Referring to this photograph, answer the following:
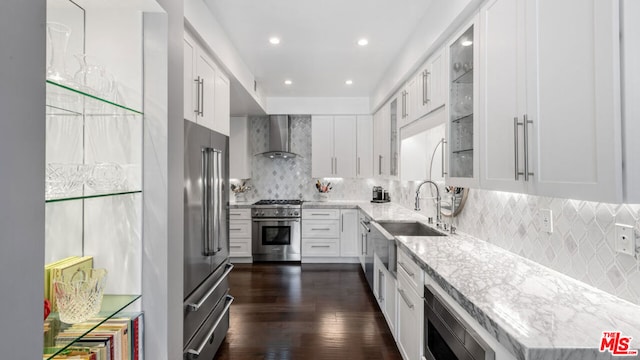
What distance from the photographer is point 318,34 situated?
2.91 m

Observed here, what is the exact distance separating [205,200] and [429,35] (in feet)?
6.89

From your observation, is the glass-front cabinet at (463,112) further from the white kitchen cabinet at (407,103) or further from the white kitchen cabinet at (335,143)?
the white kitchen cabinet at (335,143)

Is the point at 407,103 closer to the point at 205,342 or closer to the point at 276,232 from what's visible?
the point at 205,342

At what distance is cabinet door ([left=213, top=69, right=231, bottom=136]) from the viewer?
8.95ft

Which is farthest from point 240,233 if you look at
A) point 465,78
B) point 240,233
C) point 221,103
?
point 465,78

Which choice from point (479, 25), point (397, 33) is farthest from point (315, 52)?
point (479, 25)

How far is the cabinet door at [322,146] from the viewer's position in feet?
17.3

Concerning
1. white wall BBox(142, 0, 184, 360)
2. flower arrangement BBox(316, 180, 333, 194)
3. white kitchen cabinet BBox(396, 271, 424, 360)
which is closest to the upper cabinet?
white wall BBox(142, 0, 184, 360)

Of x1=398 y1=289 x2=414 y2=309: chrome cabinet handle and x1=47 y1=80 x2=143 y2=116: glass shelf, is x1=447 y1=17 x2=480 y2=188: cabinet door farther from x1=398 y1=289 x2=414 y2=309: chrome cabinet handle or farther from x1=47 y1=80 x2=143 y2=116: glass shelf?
x1=47 y1=80 x2=143 y2=116: glass shelf

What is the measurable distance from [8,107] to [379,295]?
3051 mm

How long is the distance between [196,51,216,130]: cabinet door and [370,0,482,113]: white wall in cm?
178

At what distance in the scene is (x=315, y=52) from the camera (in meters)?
3.33

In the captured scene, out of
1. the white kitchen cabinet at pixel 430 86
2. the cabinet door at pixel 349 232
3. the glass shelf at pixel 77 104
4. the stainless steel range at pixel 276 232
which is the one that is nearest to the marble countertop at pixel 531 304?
the white kitchen cabinet at pixel 430 86

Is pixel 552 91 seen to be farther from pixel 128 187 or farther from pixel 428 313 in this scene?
pixel 128 187
